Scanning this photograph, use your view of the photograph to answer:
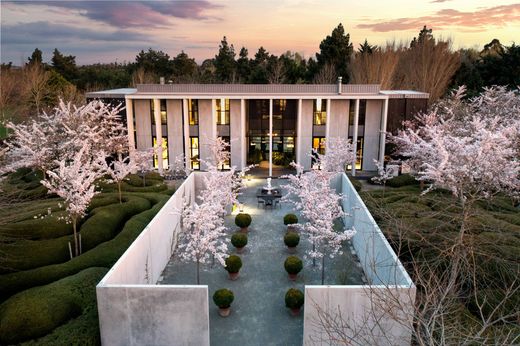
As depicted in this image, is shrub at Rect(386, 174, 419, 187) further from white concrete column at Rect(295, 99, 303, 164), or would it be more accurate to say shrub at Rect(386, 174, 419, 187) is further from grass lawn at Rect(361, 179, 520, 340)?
white concrete column at Rect(295, 99, 303, 164)

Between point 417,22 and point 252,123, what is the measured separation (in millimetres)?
39932

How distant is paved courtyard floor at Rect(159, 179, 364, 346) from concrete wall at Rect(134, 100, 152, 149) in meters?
12.4

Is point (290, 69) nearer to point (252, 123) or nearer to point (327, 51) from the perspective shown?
point (327, 51)

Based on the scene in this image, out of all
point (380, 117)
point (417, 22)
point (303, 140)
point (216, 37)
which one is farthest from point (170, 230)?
point (417, 22)

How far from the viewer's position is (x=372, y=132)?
28.7 meters

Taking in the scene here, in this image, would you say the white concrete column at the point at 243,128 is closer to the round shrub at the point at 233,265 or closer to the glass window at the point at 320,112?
the glass window at the point at 320,112

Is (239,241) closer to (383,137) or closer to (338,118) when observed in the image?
(383,137)

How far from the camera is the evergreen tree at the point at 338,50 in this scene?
4856cm

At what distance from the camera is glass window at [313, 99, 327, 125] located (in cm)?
2844

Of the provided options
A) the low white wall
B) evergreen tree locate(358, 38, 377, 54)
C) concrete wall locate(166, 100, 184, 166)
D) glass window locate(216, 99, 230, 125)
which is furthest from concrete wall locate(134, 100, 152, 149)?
evergreen tree locate(358, 38, 377, 54)

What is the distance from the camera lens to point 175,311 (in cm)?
967

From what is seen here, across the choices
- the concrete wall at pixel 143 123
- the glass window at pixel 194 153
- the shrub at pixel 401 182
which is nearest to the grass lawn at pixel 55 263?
the glass window at pixel 194 153

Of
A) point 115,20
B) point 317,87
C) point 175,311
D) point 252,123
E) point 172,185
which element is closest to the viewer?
point 175,311

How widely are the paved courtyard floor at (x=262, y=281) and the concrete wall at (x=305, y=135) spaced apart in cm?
1012
